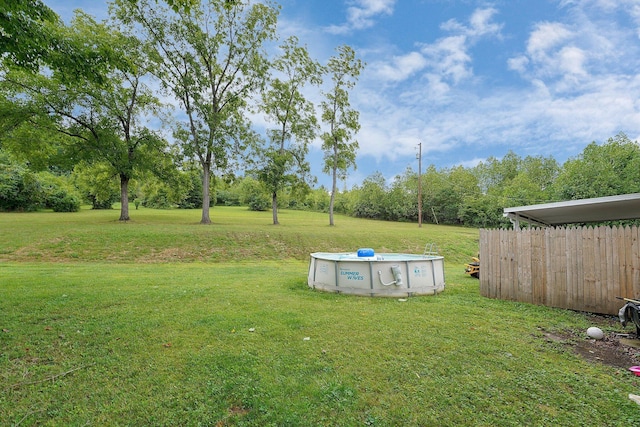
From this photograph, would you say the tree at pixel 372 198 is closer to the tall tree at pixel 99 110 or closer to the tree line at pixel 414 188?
the tree line at pixel 414 188

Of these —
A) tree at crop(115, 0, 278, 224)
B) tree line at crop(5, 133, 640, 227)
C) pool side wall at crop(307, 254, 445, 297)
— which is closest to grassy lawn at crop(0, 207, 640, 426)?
pool side wall at crop(307, 254, 445, 297)

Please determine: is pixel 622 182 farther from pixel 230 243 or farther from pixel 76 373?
pixel 76 373

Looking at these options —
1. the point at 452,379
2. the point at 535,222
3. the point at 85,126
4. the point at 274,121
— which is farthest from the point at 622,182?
the point at 85,126

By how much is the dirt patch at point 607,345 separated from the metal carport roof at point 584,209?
297 centimetres

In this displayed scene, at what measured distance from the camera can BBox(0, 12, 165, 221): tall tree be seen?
1778cm

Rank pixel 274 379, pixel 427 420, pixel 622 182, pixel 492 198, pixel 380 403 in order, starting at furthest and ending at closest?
pixel 492 198
pixel 622 182
pixel 274 379
pixel 380 403
pixel 427 420

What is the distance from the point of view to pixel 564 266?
19.0 feet

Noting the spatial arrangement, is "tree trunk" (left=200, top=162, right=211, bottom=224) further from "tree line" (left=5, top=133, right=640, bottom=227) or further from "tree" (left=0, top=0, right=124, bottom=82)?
"tree" (left=0, top=0, right=124, bottom=82)

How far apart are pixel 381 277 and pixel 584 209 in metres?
5.91

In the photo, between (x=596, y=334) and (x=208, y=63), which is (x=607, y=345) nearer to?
(x=596, y=334)

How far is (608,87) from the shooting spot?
12023mm

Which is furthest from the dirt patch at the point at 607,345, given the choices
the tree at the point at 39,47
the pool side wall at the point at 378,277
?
the tree at the point at 39,47

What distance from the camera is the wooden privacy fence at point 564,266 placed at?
5199 mm

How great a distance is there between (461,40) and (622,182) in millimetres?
30540
